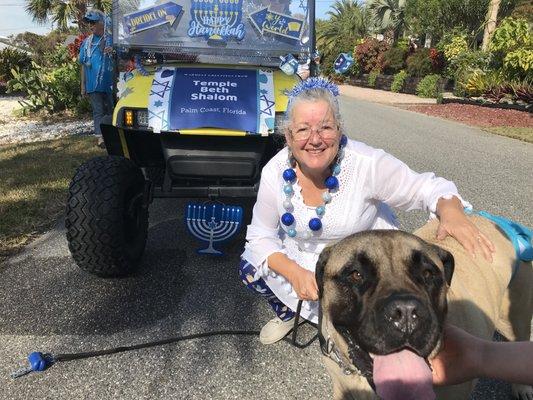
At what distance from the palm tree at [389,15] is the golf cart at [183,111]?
143 ft

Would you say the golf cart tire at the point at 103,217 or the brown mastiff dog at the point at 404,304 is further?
the golf cart tire at the point at 103,217

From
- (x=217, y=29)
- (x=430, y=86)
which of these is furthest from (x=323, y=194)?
(x=430, y=86)

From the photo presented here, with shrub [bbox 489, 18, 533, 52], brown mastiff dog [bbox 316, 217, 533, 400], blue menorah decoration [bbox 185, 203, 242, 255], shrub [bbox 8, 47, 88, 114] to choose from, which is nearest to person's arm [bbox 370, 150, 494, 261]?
brown mastiff dog [bbox 316, 217, 533, 400]

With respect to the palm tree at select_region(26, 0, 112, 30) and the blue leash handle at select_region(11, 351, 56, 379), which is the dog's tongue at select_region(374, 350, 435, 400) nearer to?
the blue leash handle at select_region(11, 351, 56, 379)

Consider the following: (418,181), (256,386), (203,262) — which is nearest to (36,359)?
(256,386)

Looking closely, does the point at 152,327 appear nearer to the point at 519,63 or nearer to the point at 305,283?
the point at 305,283

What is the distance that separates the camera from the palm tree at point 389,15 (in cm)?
4475

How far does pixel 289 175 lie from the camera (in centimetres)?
292

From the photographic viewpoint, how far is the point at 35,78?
13789mm

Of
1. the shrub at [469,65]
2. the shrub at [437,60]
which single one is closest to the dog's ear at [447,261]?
the shrub at [469,65]

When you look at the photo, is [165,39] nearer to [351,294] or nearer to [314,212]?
[314,212]

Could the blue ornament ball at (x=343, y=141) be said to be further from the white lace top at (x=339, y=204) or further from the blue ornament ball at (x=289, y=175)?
the blue ornament ball at (x=289, y=175)

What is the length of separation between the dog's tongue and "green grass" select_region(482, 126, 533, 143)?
1104 cm

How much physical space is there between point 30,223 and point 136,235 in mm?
1782
